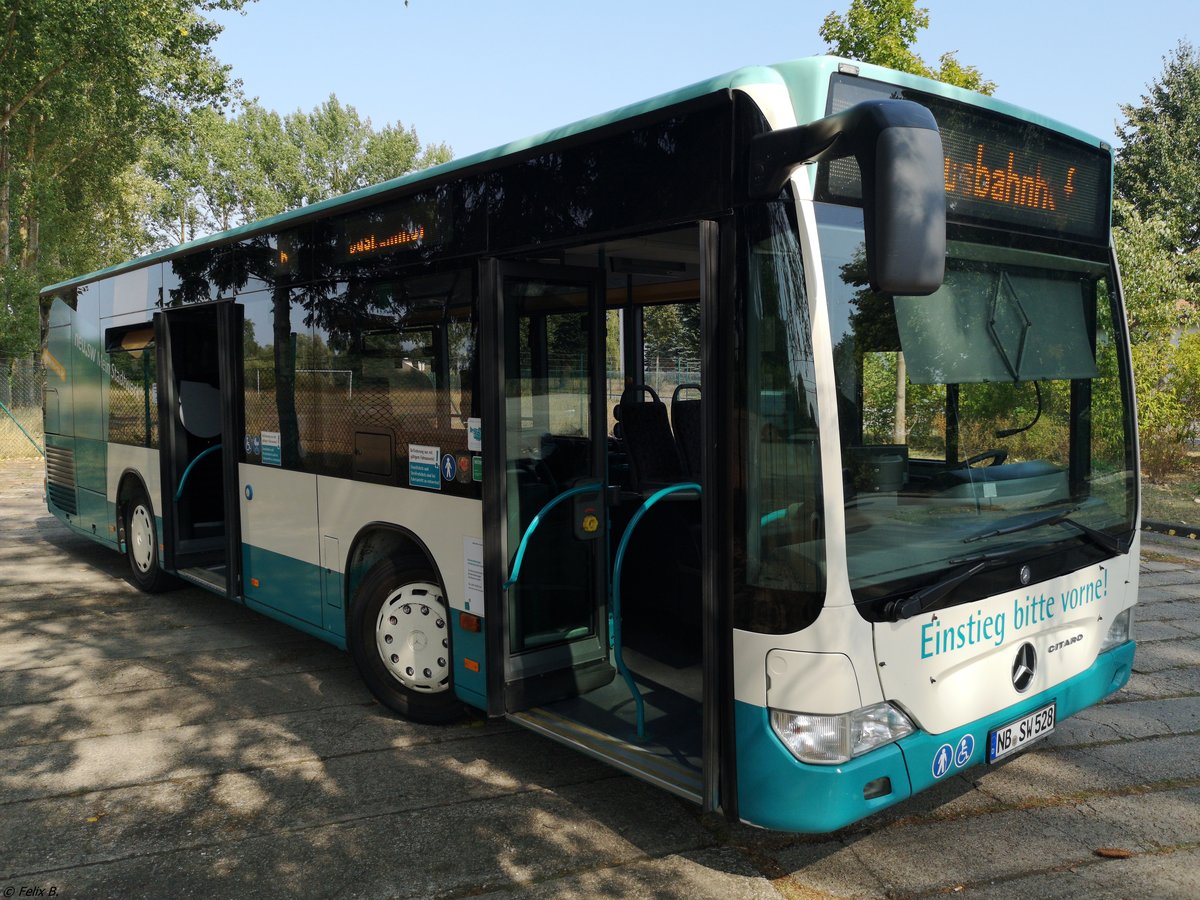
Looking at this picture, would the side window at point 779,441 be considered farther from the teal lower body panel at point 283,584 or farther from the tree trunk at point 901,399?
the teal lower body panel at point 283,584

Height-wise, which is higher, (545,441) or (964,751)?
(545,441)

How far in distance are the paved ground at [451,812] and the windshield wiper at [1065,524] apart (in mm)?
1087

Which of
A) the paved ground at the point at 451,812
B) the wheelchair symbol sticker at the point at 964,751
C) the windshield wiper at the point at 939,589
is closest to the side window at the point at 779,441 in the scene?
the windshield wiper at the point at 939,589

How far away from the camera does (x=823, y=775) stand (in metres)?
3.04

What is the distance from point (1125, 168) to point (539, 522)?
30.8m

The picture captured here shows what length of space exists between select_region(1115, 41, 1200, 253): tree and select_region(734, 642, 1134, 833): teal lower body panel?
1138 inches

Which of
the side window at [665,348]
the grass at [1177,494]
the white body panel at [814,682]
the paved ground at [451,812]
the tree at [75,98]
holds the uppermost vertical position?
the tree at [75,98]

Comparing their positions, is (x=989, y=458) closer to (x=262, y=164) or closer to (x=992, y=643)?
(x=992, y=643)

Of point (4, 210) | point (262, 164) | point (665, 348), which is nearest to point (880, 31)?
point (665, 348)

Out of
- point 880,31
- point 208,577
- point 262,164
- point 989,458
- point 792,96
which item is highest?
point 262,164

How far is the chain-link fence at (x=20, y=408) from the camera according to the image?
71.5 feet

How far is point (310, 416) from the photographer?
217 inches

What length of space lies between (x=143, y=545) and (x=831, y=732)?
264 inches

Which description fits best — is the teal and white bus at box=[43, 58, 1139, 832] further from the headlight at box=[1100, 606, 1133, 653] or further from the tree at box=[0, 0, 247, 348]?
the tree at box=[0, 0, 247, 348]
